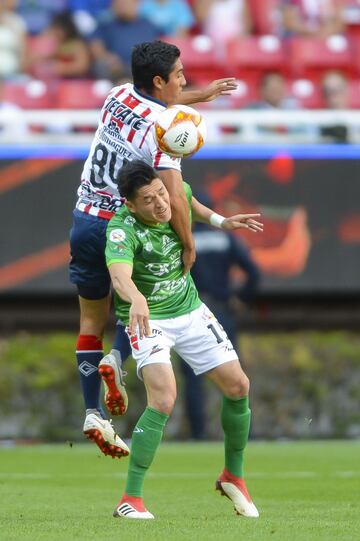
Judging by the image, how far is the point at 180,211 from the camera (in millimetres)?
7367

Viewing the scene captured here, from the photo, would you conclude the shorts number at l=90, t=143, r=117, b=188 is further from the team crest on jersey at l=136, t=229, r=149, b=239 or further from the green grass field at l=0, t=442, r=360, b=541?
the green grass field at l=0, t=442, r=360, b=541

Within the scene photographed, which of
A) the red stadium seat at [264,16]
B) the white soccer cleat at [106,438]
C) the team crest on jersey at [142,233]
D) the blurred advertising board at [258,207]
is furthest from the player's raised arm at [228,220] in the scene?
the red stadium seat at [264,16]

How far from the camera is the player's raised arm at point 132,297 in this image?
22.2 ft

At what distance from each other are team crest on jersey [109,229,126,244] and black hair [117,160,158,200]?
183mm

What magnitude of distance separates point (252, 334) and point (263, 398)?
1.07 m

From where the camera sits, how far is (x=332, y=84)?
1549cm

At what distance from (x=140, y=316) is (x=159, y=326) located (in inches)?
20.0

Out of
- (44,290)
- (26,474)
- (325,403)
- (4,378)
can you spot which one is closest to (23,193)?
(44,290)

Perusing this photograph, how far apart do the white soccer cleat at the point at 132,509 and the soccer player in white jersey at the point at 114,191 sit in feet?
2.77

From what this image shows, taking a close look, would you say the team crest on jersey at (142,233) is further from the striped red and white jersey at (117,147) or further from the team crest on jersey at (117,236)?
the striped red and white jersey at (117,147)

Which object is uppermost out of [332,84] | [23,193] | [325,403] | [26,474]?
[332,84]

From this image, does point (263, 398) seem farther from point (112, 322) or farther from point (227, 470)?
point (227, 470)

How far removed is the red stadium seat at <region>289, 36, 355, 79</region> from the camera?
16594mm

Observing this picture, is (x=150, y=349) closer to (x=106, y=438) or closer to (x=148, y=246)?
(x=148, y=246)
